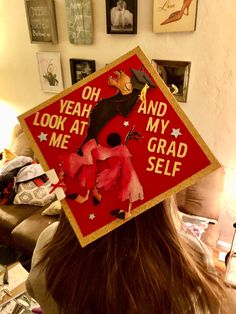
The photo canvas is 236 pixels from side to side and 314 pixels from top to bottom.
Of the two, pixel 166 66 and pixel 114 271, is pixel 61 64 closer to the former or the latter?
pixel 166 66

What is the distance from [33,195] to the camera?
2408 millimetres

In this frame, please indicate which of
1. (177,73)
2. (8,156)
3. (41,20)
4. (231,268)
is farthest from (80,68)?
(231,268)

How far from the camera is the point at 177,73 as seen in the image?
2.08 m

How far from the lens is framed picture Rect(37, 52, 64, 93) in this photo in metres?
2.72

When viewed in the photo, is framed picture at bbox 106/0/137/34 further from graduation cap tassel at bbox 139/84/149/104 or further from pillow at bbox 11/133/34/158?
graduation cap tassel at bbox 139/84/149/104

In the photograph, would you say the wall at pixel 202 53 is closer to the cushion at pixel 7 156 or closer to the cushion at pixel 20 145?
the cushion at pixel 20 145

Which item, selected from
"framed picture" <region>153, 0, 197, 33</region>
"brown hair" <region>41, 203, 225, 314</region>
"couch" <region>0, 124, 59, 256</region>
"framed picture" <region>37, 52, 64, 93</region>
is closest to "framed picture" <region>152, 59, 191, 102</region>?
"framed picture" <region>153, 0, 197, 33</region>

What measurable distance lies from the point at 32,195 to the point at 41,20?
1.60 metres

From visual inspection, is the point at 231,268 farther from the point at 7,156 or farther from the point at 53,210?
the point at 7,156

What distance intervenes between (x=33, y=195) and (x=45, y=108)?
1875mm

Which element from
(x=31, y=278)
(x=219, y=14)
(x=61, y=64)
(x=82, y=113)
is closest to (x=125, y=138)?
(x=82, y=113)

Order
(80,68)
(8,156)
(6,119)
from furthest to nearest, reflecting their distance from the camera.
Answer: (6,119), (8,156), (80,68)

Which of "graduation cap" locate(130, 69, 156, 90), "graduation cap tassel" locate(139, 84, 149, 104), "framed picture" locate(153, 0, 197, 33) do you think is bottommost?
"graduation cap tassel" locate(139, 84, 149, 104)

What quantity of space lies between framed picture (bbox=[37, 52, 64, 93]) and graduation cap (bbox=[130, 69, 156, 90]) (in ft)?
7.37
